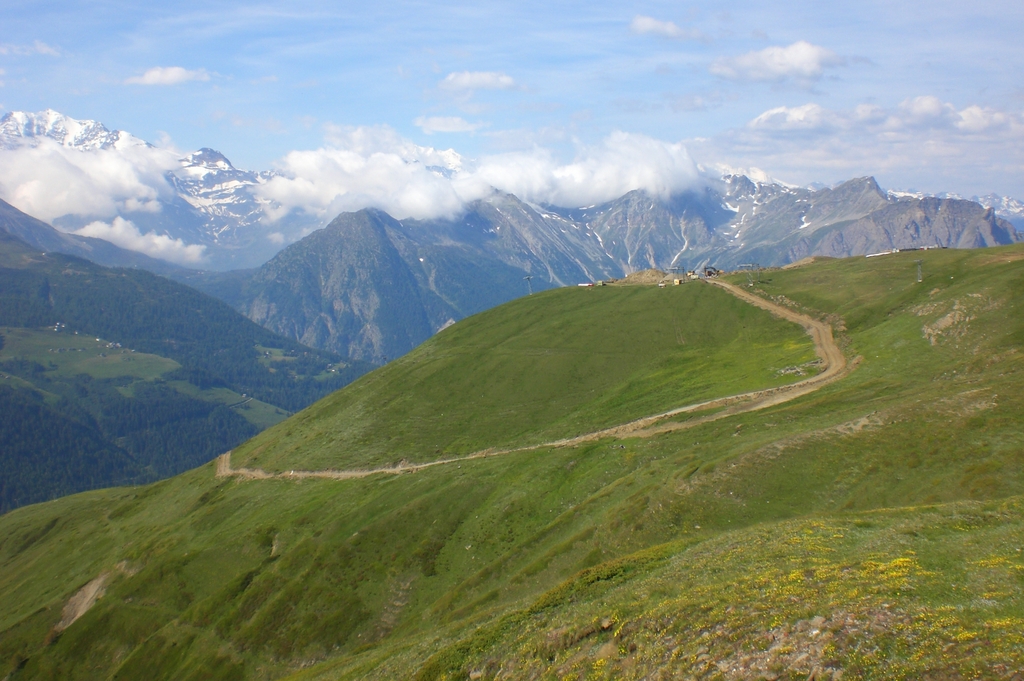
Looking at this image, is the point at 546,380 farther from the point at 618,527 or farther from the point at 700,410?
the point at 618,527

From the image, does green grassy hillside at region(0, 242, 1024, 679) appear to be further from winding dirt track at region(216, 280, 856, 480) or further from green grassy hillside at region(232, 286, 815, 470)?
winding dirt track at region(216, 280, 856, 480)

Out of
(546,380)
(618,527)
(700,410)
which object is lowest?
(618,527)

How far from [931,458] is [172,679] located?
298ft

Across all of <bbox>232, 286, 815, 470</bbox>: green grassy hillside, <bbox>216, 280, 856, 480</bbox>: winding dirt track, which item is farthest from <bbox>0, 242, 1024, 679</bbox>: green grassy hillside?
<bbox>216, 280, 856, 480</bbox>: winding dirt track

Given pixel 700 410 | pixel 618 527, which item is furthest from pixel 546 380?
pixel 618 527

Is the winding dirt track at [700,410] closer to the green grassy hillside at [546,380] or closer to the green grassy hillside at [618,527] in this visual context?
the green grassy hillside at [546,380]

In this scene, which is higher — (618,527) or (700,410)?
(700,410)

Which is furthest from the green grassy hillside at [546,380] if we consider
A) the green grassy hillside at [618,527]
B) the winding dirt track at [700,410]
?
the winding dirt track at [700,410]

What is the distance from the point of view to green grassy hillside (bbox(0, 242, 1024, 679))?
3297 cm

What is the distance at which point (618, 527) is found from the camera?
67.3 metres

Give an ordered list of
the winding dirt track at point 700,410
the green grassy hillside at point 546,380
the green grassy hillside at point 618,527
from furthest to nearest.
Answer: the green grassy hillside at point 546,380 < the winding dirt track at point 700,410 < the green grassy hillside at point 618,527

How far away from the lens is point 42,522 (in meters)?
185

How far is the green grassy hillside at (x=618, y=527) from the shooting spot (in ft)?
108

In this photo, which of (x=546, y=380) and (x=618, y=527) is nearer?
(x=618, y=527)
